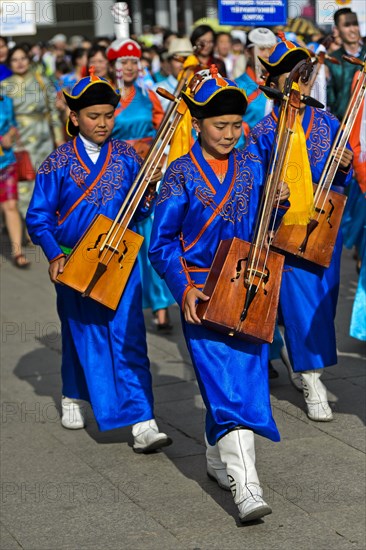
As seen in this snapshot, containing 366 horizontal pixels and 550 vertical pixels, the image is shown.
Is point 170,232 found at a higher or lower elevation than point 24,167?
higher

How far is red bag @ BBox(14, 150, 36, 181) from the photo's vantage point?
404 inches

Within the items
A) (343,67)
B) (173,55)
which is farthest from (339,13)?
(173,55)

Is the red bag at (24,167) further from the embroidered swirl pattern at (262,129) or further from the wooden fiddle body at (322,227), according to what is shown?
the wooden fiddle body at (322,227)

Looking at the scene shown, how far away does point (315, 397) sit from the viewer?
570 centimetres

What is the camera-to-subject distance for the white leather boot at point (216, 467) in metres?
4.81

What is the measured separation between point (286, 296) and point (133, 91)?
2.50 meters

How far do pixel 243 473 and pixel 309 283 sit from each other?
157cm

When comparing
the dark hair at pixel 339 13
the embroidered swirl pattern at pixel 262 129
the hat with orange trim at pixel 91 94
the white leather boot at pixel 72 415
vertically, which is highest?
the dark hair at pixel 339 13

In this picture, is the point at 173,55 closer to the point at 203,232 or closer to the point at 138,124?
the point at 138,124

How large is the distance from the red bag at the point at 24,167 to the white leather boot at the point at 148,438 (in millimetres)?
5217

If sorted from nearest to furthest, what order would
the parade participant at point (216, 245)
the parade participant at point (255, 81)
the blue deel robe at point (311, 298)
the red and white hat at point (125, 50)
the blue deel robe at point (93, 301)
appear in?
the parade participant at point (216, 245)
the blue deel robe at point (93, 301)
the blue deel robe at point (311, 298)
the parade participant at point (255, 81)
the red and white hat at point (125, 50)

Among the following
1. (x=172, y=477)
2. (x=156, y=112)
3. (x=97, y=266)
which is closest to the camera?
(x=172, y=477)

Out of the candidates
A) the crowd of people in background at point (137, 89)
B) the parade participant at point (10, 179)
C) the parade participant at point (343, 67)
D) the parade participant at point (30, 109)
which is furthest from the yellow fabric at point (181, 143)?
the parade participant at point (30, 109)

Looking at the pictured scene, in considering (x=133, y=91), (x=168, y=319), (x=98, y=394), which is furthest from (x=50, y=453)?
(x=133, y=91)
